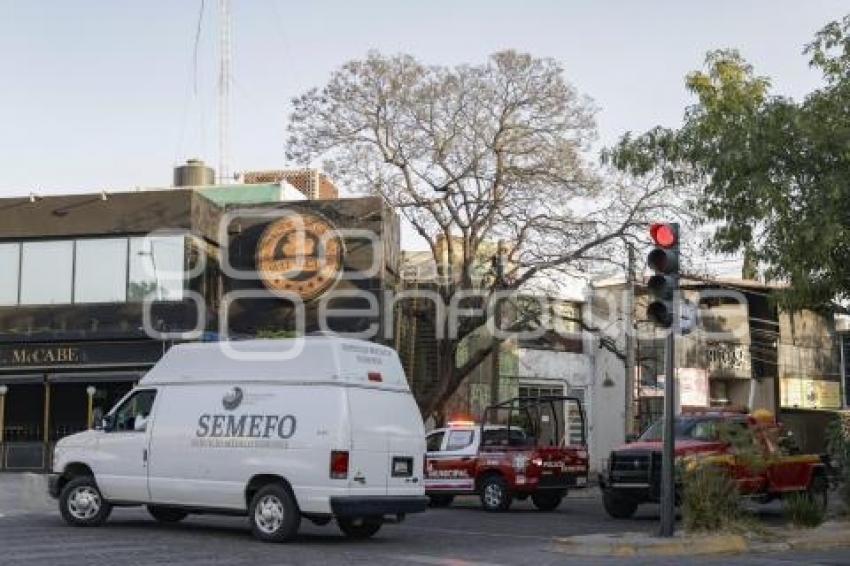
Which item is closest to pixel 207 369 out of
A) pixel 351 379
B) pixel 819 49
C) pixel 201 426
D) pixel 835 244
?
pixel 201 426

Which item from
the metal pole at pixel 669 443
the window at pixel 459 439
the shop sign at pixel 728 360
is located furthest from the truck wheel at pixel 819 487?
the shop sign at pixel 728 360

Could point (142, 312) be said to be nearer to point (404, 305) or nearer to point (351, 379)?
point (404, 305)

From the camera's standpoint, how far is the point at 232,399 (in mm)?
14883

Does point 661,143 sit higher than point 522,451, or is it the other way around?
point 661,143

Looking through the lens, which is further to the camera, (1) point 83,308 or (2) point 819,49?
(1) point 83,308

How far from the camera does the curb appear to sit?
43.5 ft

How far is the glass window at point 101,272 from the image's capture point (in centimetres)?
3397

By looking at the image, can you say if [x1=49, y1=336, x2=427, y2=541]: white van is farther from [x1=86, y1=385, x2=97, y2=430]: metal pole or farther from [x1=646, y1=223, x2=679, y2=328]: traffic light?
[x1=86, y1=385, x2=97, y2=430]: metal pole

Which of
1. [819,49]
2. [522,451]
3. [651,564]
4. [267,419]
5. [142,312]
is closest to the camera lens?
[651,564]

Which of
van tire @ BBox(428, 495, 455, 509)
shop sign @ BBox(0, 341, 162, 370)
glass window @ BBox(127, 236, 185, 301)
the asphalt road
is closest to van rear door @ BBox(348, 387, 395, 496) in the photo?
the asphalt road

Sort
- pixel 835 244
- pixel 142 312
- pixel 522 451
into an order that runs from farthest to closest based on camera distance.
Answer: pixel 142 312, pixel 522 451, pixel 835 244

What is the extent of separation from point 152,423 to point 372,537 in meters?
3.43

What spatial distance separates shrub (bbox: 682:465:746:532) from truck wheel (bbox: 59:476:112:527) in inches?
317

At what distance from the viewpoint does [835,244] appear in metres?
17.3
